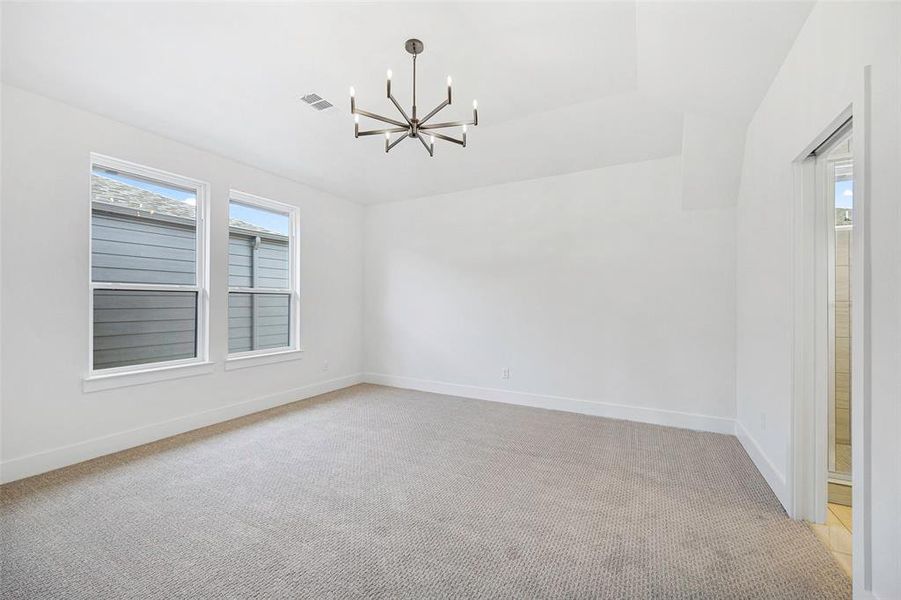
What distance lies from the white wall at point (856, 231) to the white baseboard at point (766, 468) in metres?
0.02

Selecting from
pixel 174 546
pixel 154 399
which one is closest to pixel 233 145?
pixel 154 399

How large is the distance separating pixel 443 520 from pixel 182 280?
3331mm

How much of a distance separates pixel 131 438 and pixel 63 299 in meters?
1.24

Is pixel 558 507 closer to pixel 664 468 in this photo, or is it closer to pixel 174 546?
pixel 664 468

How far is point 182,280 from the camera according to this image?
12.5 ft

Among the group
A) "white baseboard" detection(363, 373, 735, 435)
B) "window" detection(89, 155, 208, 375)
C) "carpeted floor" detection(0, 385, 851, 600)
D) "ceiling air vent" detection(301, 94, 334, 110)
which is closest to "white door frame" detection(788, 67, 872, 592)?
"carpeted floor" detection(0, 385, 851, 600)

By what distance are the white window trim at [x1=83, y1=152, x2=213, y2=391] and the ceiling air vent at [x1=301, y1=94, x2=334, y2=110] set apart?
1587 mm

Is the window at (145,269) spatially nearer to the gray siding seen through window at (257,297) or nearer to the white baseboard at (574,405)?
the gray siding seen through window at (257,297)

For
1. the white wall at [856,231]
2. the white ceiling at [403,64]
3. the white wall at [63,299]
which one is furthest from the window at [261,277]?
the white wall at [856,231]

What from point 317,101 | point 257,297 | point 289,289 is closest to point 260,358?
point 257,297

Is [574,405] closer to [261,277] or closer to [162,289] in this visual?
[261,277]

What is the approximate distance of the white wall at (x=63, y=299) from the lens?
8.93 feet

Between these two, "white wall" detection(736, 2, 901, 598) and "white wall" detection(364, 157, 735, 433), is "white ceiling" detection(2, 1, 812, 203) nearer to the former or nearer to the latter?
"white wall" detection(736, 2, 901, 598)

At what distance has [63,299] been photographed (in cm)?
297
